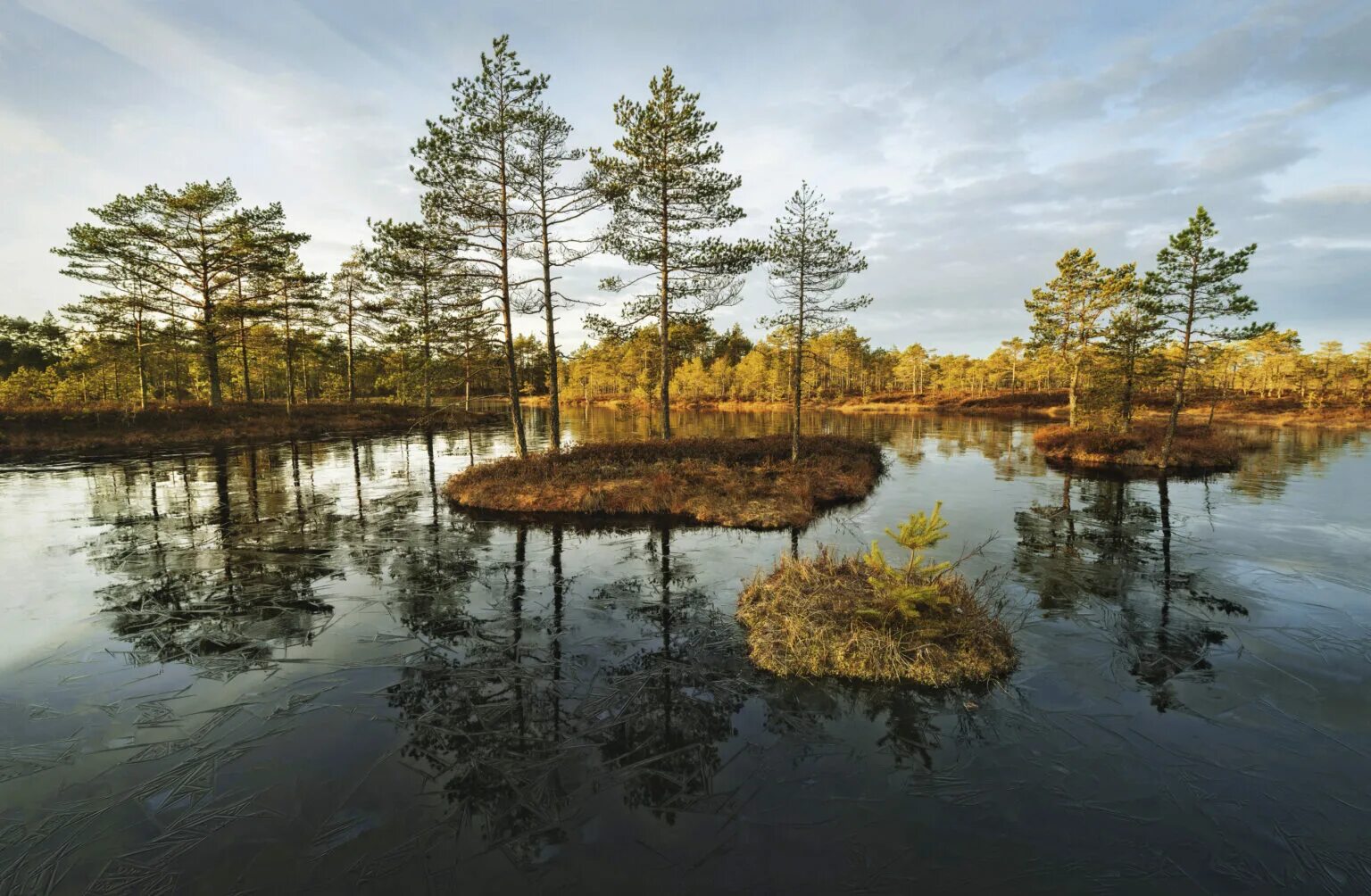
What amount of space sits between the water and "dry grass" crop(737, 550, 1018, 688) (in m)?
0.46

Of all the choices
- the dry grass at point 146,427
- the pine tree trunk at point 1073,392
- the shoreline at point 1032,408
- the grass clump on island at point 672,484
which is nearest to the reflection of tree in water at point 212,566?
the grass clump on island at point 672,484

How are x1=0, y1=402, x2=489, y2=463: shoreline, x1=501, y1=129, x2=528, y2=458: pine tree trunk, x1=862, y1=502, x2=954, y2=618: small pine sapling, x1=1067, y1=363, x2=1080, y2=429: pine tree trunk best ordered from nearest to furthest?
1. x1=862, y1=502, x2=954, y2=618: small pine sapling
2. x1=501, y1=129, x2=528, y2=458: pine tree trunk
3. x1=0, y1=402, x2=489, y2=463: shoreline
4. x1=1067, y1=363, x2=1080, y2=429: pine tree trunk

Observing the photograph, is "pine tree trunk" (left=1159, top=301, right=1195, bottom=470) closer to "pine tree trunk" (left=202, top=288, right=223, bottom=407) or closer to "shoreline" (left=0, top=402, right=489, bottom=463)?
"shoreline" (left=0, top=402, right=489, bottom=463)

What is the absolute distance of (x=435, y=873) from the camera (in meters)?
5.01

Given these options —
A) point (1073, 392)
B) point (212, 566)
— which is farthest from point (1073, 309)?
point (212, 566)

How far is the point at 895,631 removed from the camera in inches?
343

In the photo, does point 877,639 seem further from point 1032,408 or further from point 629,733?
point 1032,408

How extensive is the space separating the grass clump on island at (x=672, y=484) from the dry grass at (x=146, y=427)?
3028 centimetres

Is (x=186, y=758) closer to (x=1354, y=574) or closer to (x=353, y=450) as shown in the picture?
(x=1354, y=574)

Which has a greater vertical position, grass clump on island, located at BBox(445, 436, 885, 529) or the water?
grass clump on island, located at BBox(445, 436, 885, 529)

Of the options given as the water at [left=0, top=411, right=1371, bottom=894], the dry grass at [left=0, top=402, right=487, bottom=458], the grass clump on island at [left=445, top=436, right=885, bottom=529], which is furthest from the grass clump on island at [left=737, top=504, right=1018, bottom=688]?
the dry grass at [left=0, top=402, right=487, bottom=458]

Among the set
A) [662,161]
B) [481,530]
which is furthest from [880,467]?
[481,530]

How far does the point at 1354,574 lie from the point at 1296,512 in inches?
A: 339

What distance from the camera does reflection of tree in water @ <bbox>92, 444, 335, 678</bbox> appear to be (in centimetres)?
963
